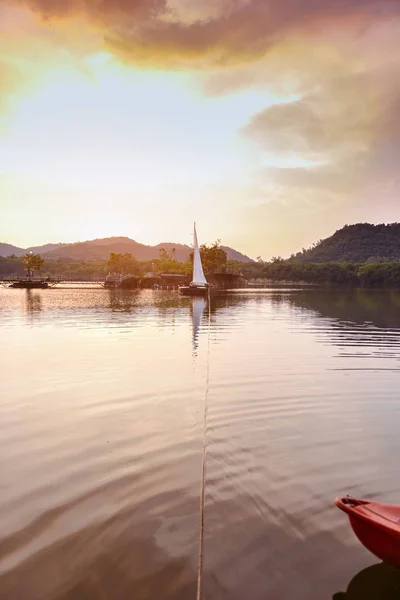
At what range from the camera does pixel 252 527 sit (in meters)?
8.80

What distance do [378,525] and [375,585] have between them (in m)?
1.38

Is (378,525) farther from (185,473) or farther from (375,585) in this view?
(185,473)

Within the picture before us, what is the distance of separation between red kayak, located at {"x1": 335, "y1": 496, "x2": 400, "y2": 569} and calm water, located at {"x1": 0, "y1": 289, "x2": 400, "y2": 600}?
3.06ft

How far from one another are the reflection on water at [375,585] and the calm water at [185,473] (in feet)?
0.53

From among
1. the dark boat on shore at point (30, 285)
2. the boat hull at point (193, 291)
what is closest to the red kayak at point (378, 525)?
the boat hull at point (193, 291)

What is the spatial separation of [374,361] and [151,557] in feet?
71.4

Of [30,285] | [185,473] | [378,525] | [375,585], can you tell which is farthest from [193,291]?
[378,525]

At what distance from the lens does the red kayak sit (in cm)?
672

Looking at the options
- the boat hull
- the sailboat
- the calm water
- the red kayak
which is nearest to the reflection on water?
the calm water

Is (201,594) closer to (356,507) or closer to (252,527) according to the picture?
(252,527)

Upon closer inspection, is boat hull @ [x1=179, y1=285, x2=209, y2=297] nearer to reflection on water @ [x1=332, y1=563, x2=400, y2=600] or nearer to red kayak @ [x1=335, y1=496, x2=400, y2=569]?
reflection on water @ [x1=332, y1=563, x2=400, y2=600]

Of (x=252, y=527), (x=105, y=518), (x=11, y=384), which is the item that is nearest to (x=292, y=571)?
(x=252, y=527)

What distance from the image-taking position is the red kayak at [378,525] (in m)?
6.72

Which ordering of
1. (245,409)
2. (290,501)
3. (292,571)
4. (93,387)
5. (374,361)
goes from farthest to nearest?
(374,361)
(93,387)
(245,409)
(290,501)
(292,571)
